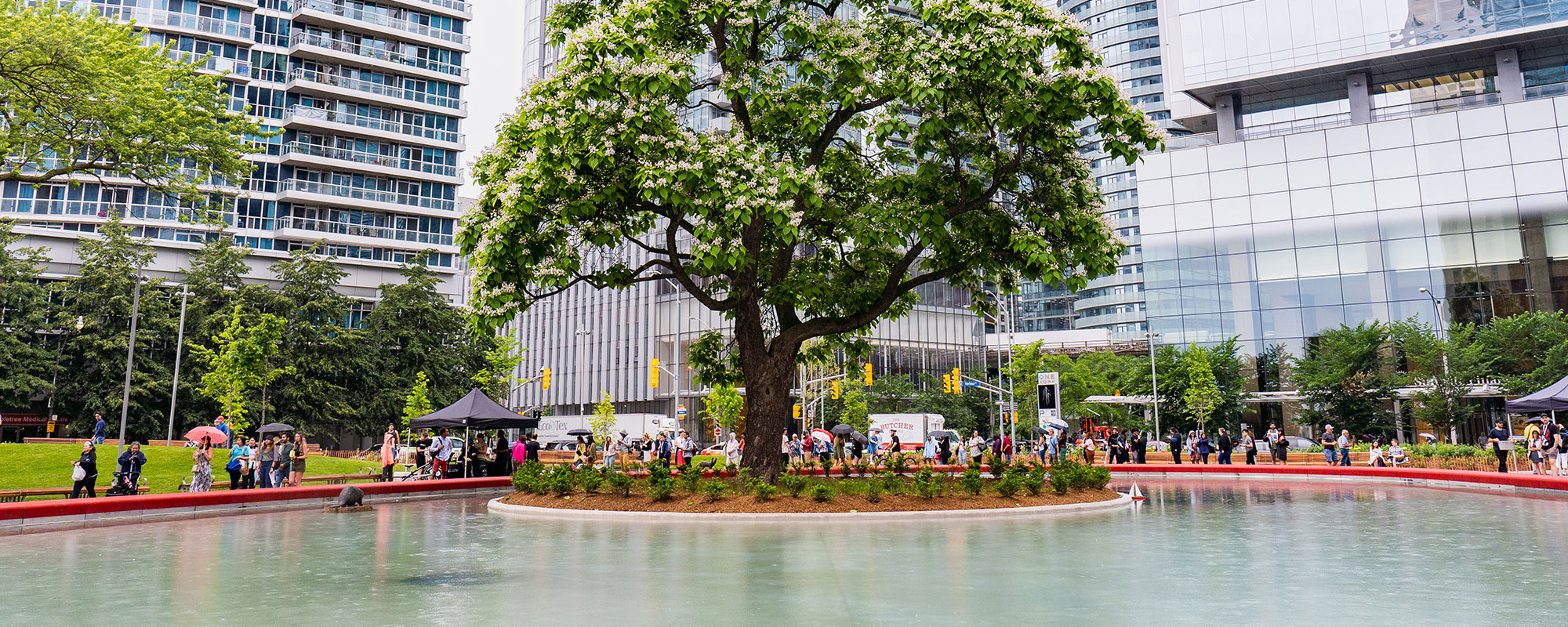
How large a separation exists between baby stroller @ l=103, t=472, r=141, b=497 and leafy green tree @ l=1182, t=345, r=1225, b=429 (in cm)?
5165

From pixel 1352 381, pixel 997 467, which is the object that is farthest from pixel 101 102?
pixel 1352 381

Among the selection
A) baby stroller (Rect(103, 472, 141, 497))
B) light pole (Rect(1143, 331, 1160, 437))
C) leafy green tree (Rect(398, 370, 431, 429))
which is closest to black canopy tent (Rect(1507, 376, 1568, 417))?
light pole (Rect(1143, 331, 1160, 437))

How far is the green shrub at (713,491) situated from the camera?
18078mm

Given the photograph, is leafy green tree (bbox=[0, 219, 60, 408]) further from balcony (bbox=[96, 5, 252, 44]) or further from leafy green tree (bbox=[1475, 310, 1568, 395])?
leafy green tree (bbox=[1475, 310, 1568, 395])

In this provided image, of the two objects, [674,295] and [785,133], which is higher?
[674,295]

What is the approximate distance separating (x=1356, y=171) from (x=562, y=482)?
55.1 meters

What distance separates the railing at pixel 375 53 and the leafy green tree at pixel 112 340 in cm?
2032

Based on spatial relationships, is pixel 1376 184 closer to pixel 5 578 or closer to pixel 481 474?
pixel 481 474

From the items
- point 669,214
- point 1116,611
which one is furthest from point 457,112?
point 1116,611

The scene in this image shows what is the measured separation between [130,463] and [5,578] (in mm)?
13478

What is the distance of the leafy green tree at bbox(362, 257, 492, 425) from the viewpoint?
2345 inches

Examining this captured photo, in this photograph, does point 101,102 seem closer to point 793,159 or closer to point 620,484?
point 620,484

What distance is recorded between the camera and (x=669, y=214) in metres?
18.6

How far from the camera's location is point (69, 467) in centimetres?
3106
